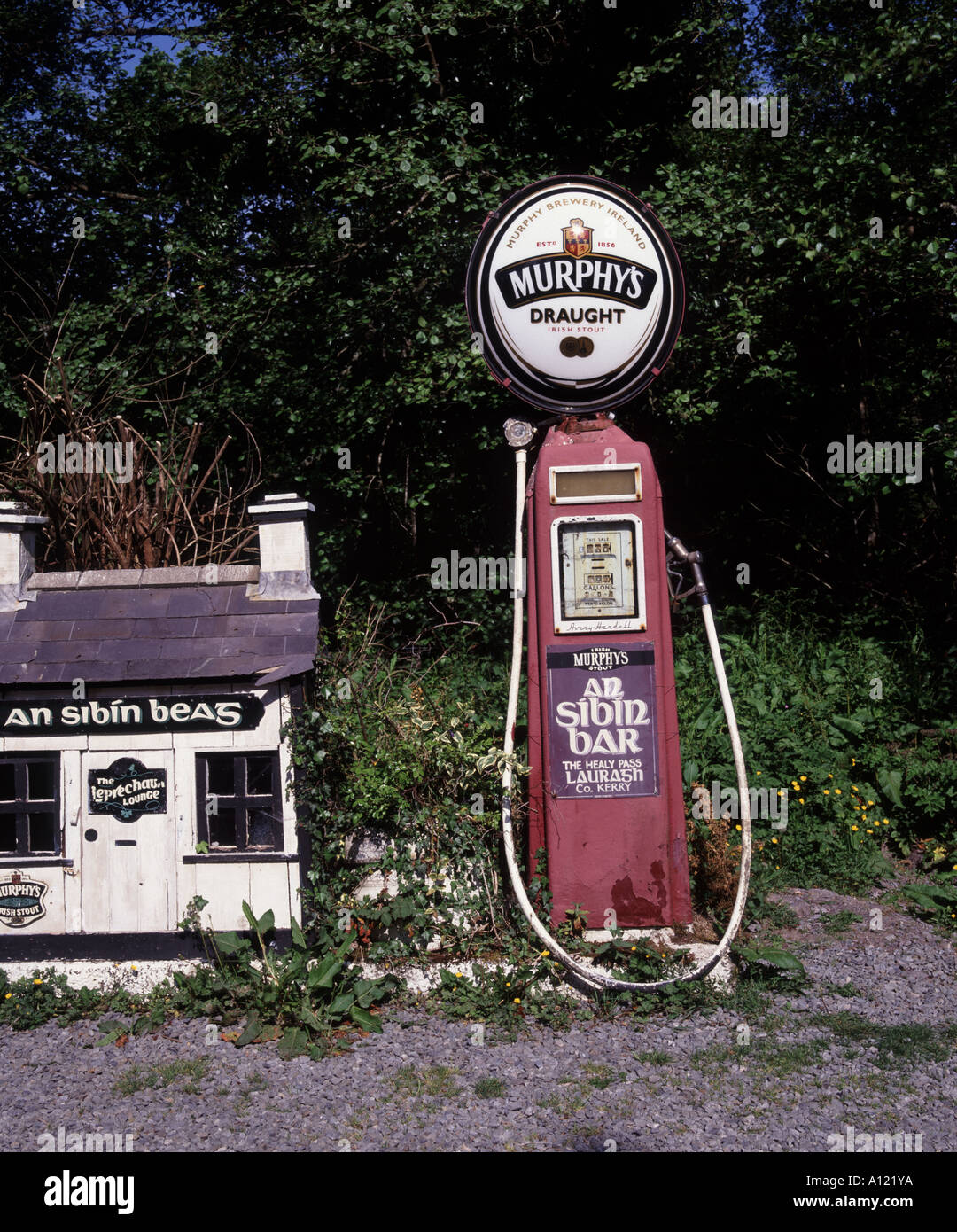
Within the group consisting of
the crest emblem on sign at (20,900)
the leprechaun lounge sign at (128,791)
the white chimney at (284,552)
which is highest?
the white chimney at (284,552)

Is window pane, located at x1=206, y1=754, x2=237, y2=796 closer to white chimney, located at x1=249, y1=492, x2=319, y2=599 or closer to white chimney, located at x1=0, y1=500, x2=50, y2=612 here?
white chimney, located at x1=249, y1=492, x2=319, y2=599

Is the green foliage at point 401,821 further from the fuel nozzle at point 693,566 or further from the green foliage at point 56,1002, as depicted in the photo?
the fuel nozzle at point 693,566

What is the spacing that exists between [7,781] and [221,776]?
1241 millimetres

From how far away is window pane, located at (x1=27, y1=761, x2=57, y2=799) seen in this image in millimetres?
5789

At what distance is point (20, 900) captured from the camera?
571 centimetres

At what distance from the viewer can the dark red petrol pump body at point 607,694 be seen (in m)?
5.70

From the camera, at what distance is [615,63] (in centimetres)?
964

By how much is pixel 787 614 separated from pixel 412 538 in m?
3.73

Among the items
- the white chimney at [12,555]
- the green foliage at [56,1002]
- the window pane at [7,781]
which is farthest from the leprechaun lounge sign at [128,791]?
the white chimney at [12,555]

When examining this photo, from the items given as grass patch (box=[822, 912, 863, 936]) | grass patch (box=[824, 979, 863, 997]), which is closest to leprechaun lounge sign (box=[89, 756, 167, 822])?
grass patch (box=[824, 979, 863, 997])

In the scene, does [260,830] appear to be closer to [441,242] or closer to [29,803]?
[29,803]

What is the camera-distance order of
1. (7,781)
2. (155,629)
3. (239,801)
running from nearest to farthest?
(239,801)
(7,781)
(155,629)

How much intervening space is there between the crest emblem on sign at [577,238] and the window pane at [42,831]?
440cm

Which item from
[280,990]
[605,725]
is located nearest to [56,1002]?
[280,990]
